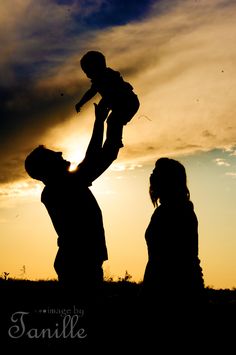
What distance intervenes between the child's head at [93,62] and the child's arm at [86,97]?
0.20m

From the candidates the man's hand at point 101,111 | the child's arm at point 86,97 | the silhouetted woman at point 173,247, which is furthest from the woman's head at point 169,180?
the child's arm at point 86,97

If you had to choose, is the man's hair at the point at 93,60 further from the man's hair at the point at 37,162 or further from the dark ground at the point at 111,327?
the dark ground at the point at 111,327

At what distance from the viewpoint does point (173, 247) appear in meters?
5.21

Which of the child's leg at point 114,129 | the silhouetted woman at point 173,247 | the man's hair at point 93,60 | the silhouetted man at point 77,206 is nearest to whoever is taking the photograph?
the silhouetted man at point 77,206

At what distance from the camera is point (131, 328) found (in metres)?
6.09

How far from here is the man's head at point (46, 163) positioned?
16.9 feet

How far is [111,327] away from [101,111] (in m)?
2.85

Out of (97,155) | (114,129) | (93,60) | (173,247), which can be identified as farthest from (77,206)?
(93,60)

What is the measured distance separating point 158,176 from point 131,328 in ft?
7.27

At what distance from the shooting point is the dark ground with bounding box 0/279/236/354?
495cm

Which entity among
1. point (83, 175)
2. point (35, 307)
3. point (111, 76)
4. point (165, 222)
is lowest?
point (35, 307)

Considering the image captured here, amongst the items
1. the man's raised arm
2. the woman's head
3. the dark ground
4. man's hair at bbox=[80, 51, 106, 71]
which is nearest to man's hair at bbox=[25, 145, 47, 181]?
the man's raised arm

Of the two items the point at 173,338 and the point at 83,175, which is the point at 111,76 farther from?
the point at 173,338

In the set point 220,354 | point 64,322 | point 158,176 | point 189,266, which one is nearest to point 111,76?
point 158,176
